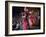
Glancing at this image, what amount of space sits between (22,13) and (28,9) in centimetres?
12

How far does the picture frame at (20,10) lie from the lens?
1599 millimetres

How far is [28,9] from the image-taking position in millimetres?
1690

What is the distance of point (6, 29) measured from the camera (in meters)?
1.59

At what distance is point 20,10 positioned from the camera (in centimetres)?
167

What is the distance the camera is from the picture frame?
1.60 meters

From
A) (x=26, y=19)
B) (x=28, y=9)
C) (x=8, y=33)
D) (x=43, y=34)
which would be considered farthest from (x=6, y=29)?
(x=43, y=34)

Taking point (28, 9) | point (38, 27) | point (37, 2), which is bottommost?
point (38, 27)

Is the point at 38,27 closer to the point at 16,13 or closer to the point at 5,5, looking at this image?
the point at 16,13

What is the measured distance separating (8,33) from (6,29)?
72 mm

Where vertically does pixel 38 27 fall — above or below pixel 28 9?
below

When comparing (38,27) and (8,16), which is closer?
(8,16)

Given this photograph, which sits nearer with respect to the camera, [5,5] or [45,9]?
[5,5]
